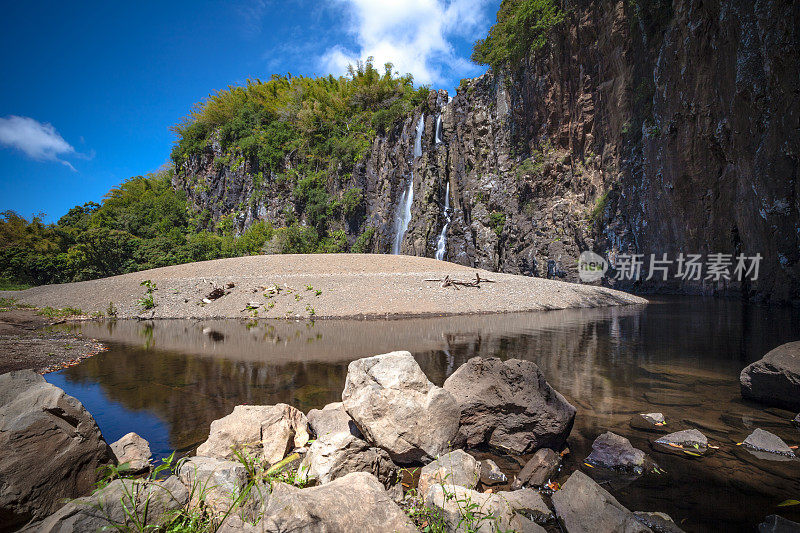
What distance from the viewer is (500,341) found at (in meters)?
8.64

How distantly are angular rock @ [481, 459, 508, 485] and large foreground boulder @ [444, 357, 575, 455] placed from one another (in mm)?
389

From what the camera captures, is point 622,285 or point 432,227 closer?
point 622,285

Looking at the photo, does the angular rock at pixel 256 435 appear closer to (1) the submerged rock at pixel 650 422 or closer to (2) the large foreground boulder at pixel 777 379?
(1) the submerged rock at pixel 650 422

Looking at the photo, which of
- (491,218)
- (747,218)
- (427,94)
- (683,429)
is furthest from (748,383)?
(427,94)

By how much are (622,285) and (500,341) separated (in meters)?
16.3

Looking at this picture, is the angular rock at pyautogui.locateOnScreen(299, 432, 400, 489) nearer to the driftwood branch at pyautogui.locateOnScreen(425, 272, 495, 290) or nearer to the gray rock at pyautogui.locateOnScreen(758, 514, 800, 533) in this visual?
the gray rock at pyautogui.locateOnScreen(758, 514, 800, 533)

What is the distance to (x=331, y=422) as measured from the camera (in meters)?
3.56

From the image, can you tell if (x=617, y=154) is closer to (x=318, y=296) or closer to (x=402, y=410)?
(x=318, y=296)

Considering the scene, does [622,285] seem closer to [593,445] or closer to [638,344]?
[638,344]

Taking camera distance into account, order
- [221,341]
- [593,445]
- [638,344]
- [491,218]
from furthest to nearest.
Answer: [491,218] → [221,341] → [638,344] → [593,445]

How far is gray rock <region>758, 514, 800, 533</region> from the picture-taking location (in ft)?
7.20

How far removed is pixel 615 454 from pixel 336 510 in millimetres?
2471

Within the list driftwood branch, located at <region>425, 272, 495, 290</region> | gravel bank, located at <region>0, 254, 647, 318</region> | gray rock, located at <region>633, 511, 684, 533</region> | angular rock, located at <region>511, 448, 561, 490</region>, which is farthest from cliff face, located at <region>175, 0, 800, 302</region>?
gray rock, located at <region>633, 511, 684, 533</region>

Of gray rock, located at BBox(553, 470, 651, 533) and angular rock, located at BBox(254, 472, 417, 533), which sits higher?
angular rock, located at BBox(254, 472, 417, 533)
